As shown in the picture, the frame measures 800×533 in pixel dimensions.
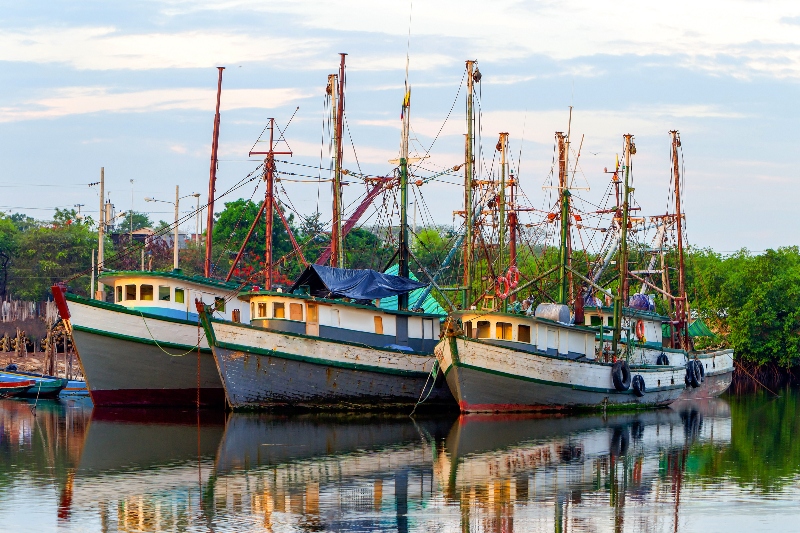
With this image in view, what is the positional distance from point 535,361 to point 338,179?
11.1 metres

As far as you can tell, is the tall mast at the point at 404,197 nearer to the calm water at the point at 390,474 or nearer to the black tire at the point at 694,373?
the calm water at the point at 390,474

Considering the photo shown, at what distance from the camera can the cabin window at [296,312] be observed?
128 ft

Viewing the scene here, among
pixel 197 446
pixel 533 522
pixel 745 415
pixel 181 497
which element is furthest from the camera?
pixel 745 415

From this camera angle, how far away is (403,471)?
26391mm

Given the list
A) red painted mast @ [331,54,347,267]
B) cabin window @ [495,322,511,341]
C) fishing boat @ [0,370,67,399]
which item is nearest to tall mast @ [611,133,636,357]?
cabin window @ [495,322,511,341]

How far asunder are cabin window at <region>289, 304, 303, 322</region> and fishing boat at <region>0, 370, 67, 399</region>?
1186cm

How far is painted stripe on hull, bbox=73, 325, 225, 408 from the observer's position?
130ft

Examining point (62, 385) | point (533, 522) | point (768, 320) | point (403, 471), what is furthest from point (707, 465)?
point (768, 320)

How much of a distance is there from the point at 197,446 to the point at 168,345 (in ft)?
33.1

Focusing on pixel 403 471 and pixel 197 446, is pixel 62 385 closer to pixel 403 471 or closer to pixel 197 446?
pixel 197 446

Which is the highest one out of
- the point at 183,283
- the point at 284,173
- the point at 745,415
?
the point at 284,173

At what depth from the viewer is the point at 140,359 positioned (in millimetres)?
40094

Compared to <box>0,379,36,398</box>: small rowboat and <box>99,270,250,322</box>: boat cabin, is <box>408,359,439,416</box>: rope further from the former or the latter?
<box>0,379,36,398</box>: small rowboat

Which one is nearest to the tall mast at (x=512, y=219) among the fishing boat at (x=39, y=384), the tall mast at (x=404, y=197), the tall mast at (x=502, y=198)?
the tall mast at (x=502, y=198)
